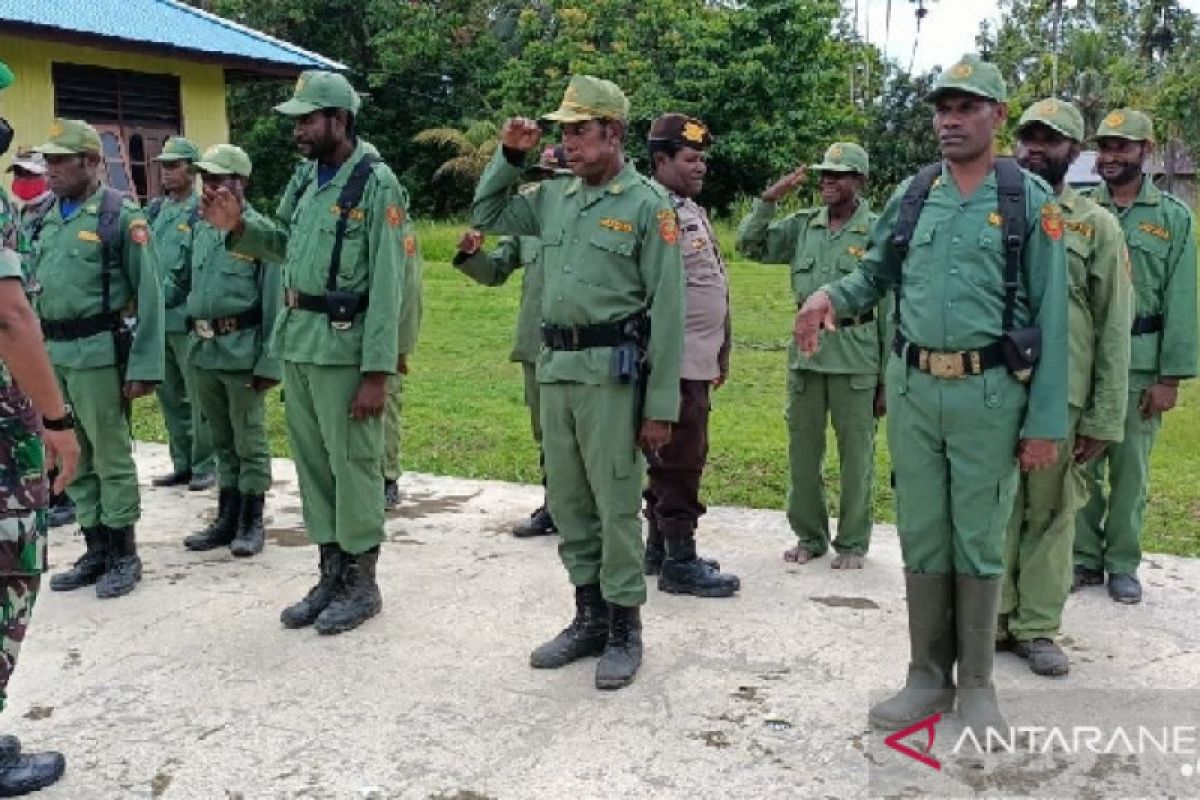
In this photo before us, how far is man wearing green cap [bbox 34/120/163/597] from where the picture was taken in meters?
5.12

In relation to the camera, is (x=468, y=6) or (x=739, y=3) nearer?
(x=739, y=3)

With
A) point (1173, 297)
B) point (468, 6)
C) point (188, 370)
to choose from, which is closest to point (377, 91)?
point (468, 6)

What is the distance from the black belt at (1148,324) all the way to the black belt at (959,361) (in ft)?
5.59

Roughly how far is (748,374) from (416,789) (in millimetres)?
8144

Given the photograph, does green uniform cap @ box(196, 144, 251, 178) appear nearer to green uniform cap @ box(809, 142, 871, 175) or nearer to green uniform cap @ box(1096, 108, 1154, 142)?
green uniform cap @ box(809, 142, 871, 175)

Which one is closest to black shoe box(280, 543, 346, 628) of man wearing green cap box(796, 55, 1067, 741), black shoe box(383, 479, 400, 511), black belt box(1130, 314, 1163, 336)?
black shoe box(383, 479, 400, 511)

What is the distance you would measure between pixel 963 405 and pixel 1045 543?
1.00 metres

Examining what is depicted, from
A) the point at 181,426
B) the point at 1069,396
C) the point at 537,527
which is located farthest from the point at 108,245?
the point at 1069,396

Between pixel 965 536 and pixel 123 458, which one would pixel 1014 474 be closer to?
pixel 965 536

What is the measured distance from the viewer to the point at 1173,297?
4887 millimetres

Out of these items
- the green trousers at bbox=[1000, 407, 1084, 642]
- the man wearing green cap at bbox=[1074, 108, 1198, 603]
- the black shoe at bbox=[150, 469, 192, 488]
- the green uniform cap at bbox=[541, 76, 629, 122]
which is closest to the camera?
the green uniform cap at bbox=[541, 76, 629, 122]

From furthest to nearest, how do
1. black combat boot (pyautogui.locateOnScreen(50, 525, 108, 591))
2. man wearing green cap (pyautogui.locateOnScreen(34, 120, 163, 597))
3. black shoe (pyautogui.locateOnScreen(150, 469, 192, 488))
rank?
black shoe (pyautogui.locateOnScreen(150, 469, 192, 488)), black combat boot (pyautogui.locateOnScreen(50, 525, 108, 591)), man wearing green cap (pyautogui.locateOnScreen(34, 120, 163, 597))

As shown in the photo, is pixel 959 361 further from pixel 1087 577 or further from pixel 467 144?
pixel 467 144

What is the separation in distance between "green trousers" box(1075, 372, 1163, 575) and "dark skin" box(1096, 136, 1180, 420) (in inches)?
1.6
